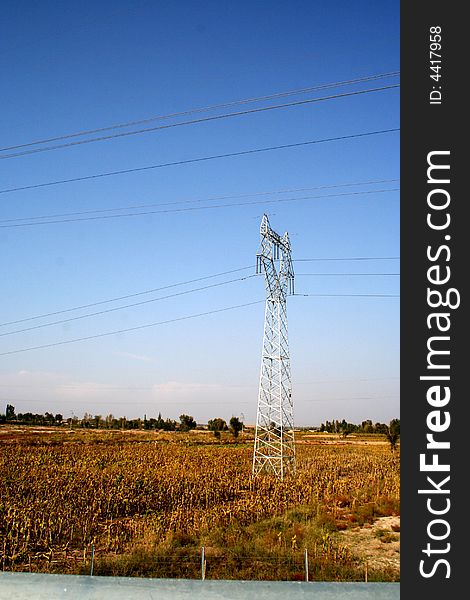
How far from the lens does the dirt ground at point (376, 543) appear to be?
13.3 metres

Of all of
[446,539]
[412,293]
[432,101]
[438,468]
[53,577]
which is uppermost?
[432,101]

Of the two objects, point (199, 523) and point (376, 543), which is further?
point (199, 523)

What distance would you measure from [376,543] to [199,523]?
18.4 ft

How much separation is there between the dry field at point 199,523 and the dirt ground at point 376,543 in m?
0.03

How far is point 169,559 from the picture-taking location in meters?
12.5

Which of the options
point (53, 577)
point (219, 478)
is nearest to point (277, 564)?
point (53, 577)

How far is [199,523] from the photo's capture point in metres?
16.9

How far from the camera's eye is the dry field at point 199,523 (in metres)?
12.1

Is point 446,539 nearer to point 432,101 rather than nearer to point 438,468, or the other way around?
point 438,468

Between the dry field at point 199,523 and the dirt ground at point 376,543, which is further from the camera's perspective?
the dirt ground at point 376,543

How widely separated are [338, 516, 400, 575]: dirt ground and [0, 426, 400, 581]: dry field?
0.03 metres

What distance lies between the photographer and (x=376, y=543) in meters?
15.4

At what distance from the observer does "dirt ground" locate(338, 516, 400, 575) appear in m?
13.3

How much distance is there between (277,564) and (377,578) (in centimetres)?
228
